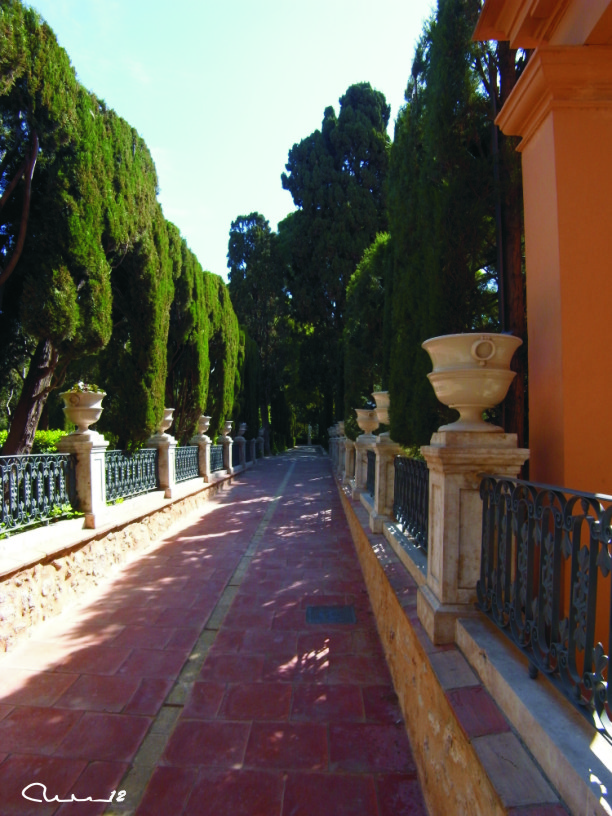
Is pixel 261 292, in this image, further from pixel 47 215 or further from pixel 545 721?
pixel 545 721

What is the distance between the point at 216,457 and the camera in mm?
14797

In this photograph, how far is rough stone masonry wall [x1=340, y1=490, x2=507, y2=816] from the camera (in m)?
1.90

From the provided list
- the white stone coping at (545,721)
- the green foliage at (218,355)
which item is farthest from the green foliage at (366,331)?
the white stone coping at (545,721)

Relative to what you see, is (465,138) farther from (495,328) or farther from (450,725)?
(450,725)

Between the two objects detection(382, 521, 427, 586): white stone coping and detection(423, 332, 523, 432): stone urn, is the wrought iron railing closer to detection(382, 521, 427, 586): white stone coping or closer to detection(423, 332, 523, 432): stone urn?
detection(423, 332, 523, 432): stone urn

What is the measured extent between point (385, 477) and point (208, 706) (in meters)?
3.04

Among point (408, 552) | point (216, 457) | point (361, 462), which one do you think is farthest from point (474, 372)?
point (216, 457)

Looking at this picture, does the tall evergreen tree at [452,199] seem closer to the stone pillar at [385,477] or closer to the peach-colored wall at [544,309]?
the stone pillar at [385,477]

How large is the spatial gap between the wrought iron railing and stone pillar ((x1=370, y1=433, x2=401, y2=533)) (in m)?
3.13

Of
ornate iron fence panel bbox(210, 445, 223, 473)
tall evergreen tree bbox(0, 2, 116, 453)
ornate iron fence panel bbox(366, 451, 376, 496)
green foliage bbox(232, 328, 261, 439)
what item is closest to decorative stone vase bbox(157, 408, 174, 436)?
tall evergreen tree bbox(0, 2, 116, 453)

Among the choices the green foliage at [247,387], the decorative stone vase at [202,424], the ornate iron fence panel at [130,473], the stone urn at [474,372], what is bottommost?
the ornate iron fence panel at [130,473]

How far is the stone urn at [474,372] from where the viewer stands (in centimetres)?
262

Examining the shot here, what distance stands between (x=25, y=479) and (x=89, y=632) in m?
1.58

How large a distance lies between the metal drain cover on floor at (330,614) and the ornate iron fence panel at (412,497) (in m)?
0.99
